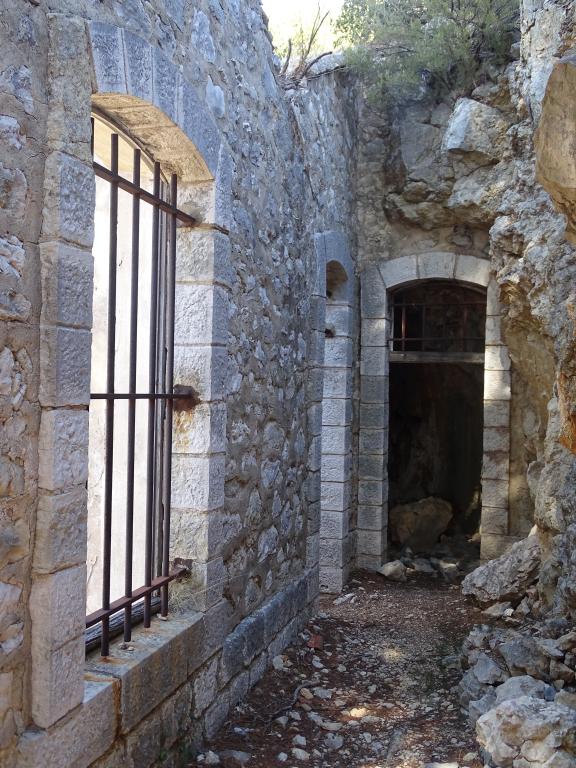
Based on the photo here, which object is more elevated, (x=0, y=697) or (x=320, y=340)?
(x=320, y=340)

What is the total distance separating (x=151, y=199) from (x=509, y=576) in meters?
3.86

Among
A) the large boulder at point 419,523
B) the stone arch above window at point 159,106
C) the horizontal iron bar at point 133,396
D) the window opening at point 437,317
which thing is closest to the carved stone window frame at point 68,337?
the stone arch above window at point 159,106

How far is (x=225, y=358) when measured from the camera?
3.66m

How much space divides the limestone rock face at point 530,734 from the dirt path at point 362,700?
19.8 inches

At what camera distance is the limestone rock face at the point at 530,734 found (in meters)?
2.69

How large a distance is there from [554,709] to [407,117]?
571 cm

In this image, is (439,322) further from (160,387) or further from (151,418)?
(151,418)

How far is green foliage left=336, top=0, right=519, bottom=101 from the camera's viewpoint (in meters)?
6.58

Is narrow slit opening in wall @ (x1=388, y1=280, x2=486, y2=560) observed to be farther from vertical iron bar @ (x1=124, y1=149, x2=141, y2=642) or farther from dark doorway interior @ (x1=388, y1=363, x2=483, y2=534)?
vertical iron bar @ (x1=124, y1=149, x2=141, y2=642)

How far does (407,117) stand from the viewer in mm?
7105

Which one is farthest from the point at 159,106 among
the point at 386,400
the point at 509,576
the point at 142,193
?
the point at 386,400

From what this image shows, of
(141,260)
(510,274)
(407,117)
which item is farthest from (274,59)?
(407,117)

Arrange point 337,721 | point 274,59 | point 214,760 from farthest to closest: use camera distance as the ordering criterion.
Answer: point 274,59, point 337,721, point 214,760

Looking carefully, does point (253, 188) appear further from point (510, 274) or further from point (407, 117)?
point (407, 117)
